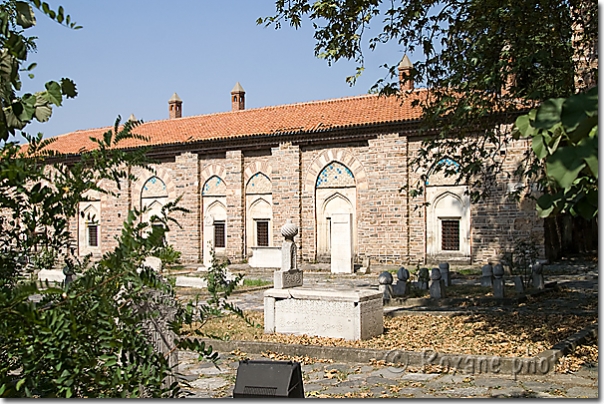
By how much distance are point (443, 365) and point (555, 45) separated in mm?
4613

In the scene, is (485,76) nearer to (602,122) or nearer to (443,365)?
(443,365)

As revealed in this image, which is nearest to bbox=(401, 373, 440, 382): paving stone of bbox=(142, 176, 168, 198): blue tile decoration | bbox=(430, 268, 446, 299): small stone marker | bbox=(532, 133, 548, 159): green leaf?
bbox=(532, 133, 548, 159): green leaf

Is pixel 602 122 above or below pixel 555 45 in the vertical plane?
below

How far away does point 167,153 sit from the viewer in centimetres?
2872

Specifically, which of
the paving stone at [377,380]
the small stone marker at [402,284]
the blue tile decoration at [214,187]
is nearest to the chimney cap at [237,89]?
the blue tile decoration at [214,187]

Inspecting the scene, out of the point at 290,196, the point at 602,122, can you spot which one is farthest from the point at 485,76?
the point at 290,196

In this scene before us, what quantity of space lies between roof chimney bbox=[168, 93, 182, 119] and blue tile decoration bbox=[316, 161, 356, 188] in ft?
46.4

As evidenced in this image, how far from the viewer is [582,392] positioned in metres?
6.10

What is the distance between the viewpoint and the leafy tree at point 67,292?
7.89 ft

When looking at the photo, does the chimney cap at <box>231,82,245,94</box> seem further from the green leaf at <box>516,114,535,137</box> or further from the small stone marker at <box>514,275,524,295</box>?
the green leaf at <box>516,114,535,137</box>

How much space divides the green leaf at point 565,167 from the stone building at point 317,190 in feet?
58.9

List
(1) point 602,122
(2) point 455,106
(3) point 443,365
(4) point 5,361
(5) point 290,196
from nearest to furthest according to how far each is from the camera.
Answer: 1. (1) point 602,122
2. (4) point 5,361
3. (3) point 443,365
4. (2) point 455,106
5. (5) point 290,196

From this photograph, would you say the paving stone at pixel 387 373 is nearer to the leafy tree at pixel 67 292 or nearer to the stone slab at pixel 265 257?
the leafy tree at pixel 67 292

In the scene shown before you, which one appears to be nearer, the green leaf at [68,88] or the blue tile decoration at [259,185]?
the green leaf at [68,88]
